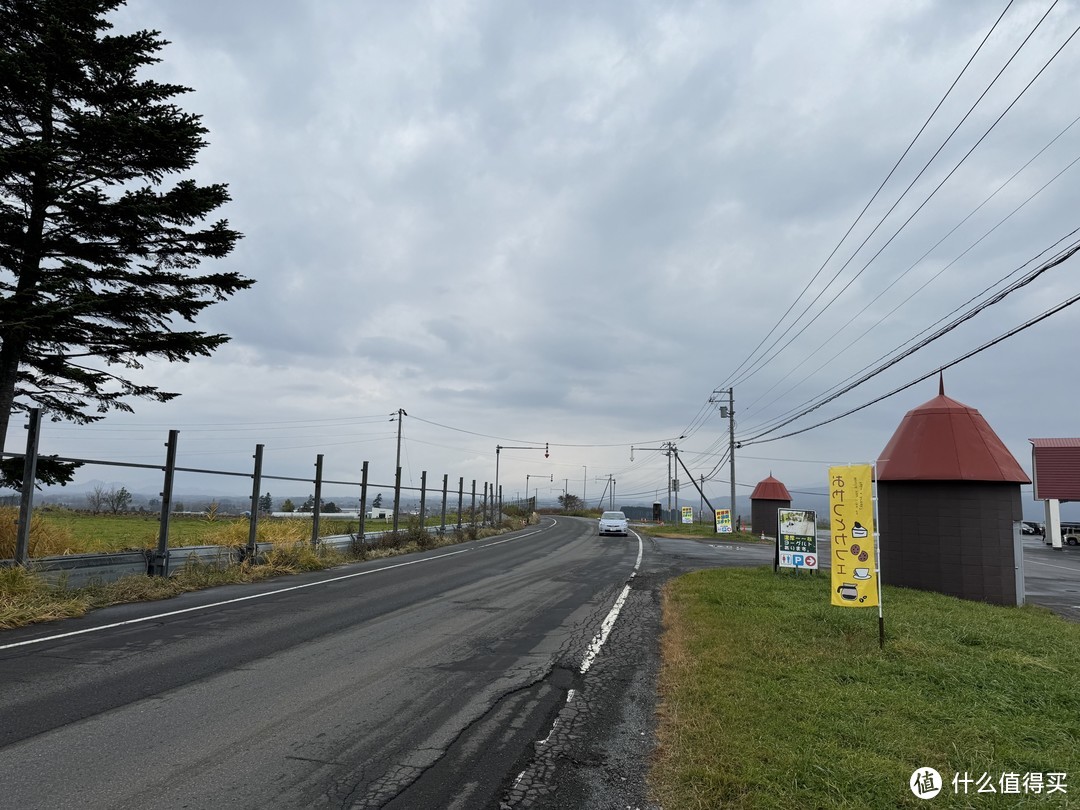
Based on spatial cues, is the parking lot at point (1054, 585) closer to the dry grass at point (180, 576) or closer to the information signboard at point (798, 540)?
the information signboard at point (798, 540)

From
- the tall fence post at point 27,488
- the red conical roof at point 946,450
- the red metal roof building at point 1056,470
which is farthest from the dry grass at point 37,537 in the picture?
the red metal roof building at point 1056,470

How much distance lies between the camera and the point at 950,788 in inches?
136

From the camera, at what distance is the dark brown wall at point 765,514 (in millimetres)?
39000

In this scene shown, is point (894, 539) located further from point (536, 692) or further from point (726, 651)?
point (536, 692)

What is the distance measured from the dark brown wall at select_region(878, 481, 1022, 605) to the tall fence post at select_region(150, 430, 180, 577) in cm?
1495

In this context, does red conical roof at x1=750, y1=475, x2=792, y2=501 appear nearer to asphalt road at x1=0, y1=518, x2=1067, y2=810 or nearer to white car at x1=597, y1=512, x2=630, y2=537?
white car at x1=597, y1=512, x2=630, y2=537

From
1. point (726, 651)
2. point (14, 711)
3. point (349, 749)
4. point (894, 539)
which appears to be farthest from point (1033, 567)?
point (14, 711)

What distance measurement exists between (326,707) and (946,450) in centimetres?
1263

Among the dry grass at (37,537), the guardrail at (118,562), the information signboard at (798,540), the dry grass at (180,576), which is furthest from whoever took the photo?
the information signboard at (798,540)

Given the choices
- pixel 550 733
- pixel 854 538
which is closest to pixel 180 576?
pixel 550 733

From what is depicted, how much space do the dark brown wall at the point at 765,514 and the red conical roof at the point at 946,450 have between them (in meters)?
27.2

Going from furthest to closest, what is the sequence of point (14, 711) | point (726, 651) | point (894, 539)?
point (894, 539) < point (726, 651) < point (14, 711)

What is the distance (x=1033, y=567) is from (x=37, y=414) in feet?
103

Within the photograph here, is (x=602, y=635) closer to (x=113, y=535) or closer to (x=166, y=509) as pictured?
(x=166, y=509)
